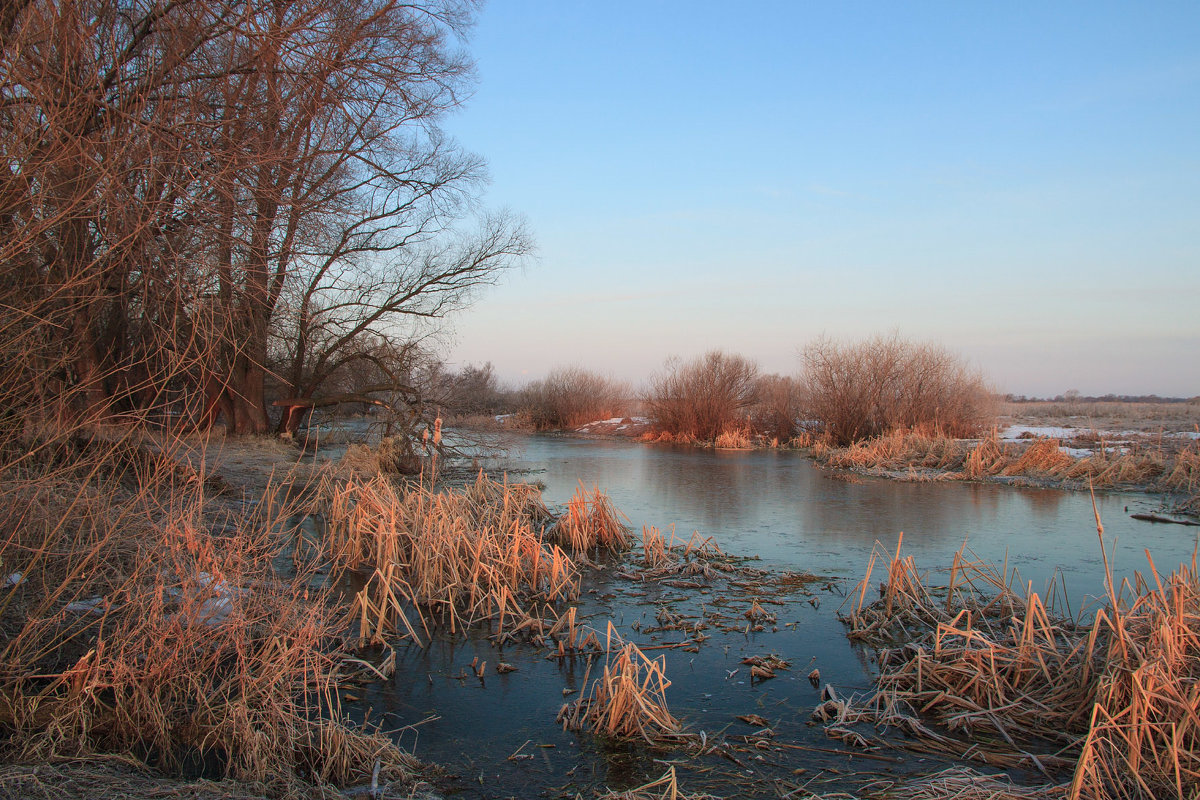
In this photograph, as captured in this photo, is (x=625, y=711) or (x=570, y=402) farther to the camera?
(x=570, y=402)

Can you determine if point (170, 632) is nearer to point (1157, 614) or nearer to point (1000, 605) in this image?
point (1157, 614)

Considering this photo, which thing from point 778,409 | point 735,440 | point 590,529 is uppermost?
point 778,409

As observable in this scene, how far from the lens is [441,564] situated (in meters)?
6.34

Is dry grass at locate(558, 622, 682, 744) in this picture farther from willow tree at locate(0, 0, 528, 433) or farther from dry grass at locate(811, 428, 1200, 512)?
dry grass at locate(811, 428, 1200, 512)

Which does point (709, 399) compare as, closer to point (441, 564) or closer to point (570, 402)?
point (570, 402)

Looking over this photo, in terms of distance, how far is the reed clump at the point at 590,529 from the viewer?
809cm

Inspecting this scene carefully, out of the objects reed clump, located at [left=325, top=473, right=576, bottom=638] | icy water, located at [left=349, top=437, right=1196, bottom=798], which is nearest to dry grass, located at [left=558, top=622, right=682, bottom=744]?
icy water, located at [left=349, top=437, right=1196, bottom=798]

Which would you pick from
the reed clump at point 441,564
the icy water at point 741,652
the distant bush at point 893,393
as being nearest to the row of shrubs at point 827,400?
the distant bush at point 893,393

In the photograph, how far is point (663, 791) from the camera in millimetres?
3383

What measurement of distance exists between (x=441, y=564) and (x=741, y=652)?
258 cm

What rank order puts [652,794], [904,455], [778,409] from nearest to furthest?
1. [652,794]
2. [904,455]
3. [778,409]

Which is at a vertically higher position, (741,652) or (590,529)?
(590,529)

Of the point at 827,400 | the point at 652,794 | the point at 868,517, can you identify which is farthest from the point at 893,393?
the point at 652,794

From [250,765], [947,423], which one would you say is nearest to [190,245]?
[250,765]
